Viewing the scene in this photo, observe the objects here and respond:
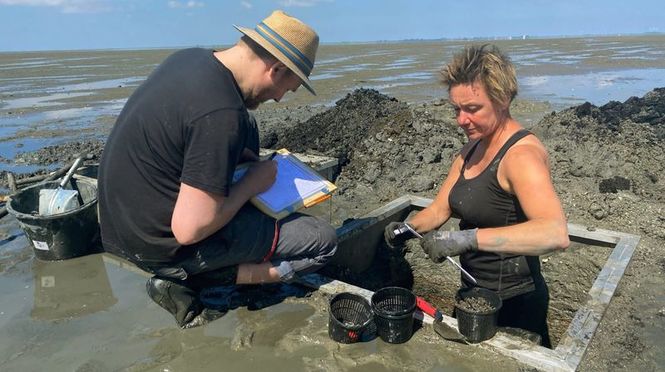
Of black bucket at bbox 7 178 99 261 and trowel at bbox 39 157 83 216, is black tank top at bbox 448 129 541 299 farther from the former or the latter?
trowel at bbox 39 157 83 216

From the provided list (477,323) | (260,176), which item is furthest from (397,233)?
(260,176)

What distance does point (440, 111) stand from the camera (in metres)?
10.3

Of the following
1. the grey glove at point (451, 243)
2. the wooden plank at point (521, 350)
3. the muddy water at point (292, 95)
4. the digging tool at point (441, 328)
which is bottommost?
the muddy water at point (292, 95)

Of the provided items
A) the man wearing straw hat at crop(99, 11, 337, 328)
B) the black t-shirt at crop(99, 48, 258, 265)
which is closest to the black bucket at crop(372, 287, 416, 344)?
the man wearing straw hat at crop(99, 11, 337, 328)

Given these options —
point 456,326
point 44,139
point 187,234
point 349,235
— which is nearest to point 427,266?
point 349,235

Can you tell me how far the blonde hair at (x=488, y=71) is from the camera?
2.66 m

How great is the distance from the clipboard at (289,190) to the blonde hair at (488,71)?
3.63 ft

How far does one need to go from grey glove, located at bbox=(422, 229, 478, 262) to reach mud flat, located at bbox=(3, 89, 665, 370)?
26.0 inches

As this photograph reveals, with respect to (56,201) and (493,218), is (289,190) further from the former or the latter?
(56,201)

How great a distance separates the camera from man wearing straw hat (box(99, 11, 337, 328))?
2.51 metres

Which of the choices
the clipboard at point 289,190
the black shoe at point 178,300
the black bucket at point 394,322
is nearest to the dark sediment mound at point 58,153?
the black shoe at point 178,300

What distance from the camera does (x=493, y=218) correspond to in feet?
9.89

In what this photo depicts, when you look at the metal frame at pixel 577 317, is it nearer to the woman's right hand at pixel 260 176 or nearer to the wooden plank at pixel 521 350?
the wooden plank at pixel 521 350

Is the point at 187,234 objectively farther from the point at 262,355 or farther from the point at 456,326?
the point at 456,326
